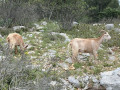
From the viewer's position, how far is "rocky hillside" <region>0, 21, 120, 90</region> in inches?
161

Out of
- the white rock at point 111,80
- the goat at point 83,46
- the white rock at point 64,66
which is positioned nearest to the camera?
the white rock at point 111,80

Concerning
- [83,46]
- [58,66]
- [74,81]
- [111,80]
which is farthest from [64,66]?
[111,80]

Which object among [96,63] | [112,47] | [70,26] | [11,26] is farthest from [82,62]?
[11,26]

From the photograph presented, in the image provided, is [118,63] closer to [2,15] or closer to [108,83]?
[108,83]

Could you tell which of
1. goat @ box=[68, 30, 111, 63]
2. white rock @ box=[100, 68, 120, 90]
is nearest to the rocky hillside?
white rock @ box=[100, 68, 120, 90]

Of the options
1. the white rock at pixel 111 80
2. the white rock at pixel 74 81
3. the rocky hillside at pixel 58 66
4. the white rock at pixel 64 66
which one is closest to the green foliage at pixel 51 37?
the rocky hillside at pixel 58 66

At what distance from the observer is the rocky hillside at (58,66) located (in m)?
4.09

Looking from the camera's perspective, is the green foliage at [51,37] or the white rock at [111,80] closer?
the white rock at [111,80]

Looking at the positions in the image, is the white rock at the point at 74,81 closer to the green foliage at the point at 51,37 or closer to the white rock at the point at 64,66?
the white rock at the point at 64,66

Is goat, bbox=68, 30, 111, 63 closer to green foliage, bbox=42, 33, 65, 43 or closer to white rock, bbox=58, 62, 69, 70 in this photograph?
white rock, bbox=58, 62, 69, 70

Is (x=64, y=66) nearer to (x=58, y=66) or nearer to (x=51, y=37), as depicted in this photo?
(x=58, y=66)

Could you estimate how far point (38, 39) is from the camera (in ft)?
35.1

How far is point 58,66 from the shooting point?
24.1ft

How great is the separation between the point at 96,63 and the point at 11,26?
728 centimetres
